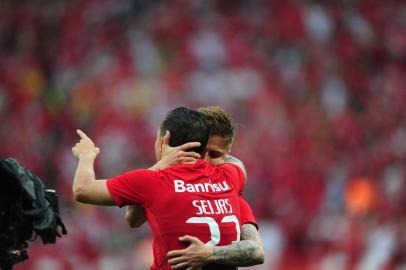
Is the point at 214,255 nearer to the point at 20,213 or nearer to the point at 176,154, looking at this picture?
the point at 176,154

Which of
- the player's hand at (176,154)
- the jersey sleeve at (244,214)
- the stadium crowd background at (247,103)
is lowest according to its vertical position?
the jersey sleeve at (244,214)

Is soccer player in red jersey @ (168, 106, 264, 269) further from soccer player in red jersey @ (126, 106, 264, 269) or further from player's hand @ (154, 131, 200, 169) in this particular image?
player's hand @ (154, 131, 200, 169)

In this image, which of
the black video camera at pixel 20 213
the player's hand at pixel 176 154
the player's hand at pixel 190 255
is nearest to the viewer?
the black video camera at pixel 20 213

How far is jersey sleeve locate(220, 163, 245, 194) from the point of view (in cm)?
484

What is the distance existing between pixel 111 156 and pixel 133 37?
274 cm

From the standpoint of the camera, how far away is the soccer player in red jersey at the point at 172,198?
178 inches

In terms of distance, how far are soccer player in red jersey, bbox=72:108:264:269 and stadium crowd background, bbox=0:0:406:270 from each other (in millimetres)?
6463

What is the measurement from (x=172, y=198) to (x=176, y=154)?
0.70 feet

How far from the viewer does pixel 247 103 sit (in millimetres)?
13805

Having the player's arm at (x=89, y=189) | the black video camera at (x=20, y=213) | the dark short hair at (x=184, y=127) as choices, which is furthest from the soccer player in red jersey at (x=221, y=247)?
the black video camera at (x=20, y=213)

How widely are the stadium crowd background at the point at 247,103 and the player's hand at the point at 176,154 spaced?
6.51 meters

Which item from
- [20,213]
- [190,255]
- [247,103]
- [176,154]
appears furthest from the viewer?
[247,103]

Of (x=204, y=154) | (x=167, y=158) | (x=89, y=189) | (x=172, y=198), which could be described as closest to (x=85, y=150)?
(x=89, y=189)

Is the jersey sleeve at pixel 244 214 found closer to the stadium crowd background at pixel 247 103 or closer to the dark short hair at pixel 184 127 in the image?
the dark short hair at pixel 184 127
